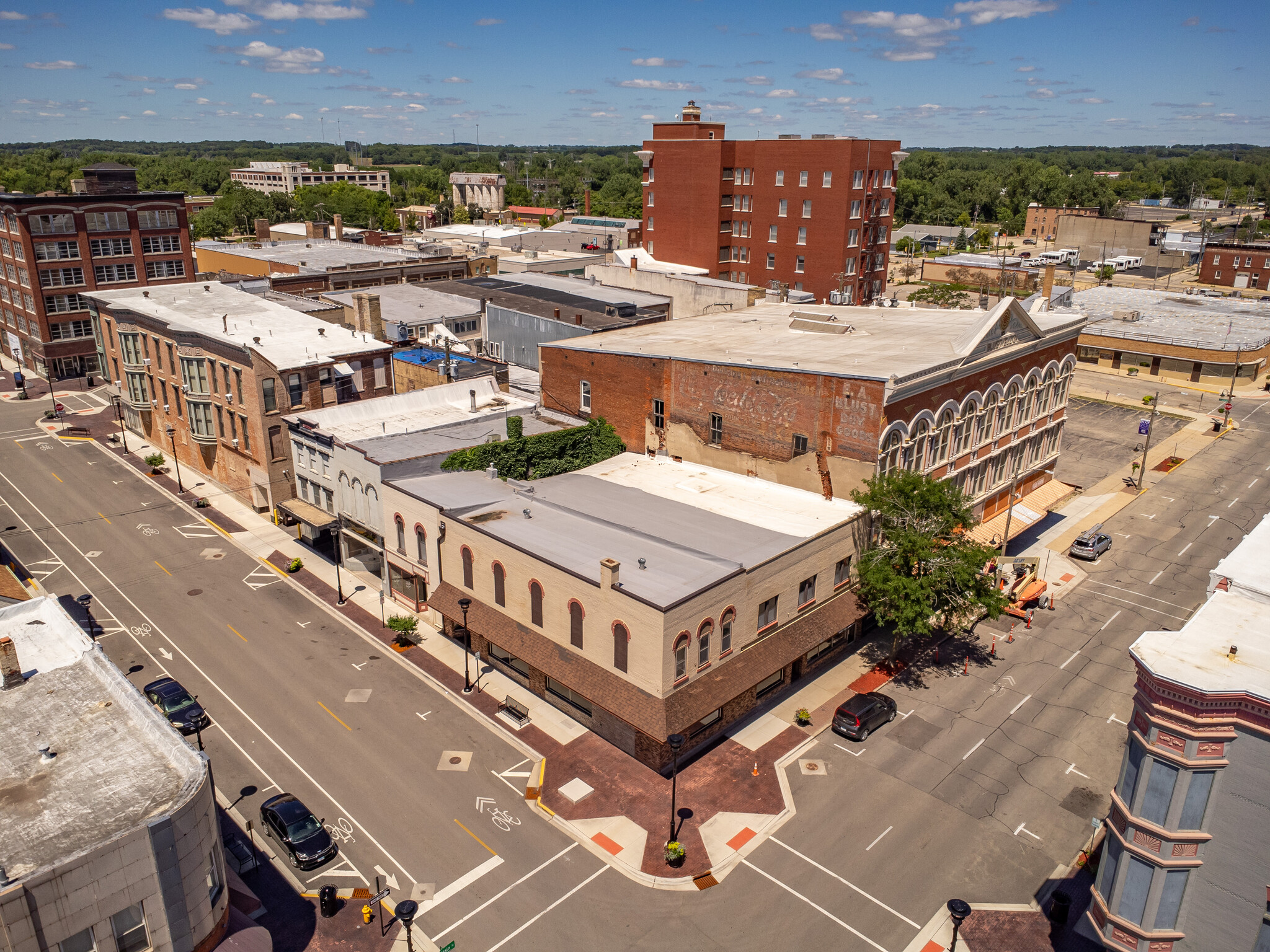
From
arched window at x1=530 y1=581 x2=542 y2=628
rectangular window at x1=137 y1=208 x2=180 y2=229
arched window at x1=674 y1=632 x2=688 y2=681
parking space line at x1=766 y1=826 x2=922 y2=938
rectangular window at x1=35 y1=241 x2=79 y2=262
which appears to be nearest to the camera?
parking space line at x1=766 y1=826 x2=922 y2=938

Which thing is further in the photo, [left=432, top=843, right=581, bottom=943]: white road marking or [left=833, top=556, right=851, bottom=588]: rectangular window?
[left=833, top=556, right=851, bottom=588]: rectangular window

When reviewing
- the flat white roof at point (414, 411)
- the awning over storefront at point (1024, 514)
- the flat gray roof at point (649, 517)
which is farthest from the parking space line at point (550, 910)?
the awning over storefront at point (1024, 514)

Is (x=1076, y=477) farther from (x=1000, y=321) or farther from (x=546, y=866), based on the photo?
(x=546, y=866)

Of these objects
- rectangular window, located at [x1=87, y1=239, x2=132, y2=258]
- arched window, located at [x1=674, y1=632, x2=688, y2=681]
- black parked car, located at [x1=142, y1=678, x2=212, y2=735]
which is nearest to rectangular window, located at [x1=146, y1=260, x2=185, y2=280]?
rectangular window, located at [x1=87, y1=239, x2=132, y2=258]

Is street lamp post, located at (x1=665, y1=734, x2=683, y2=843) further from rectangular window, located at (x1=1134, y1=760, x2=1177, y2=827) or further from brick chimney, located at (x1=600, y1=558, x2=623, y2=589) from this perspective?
rectangular window, located at (x1=1134, y1=760, x2=1177, y2=827)

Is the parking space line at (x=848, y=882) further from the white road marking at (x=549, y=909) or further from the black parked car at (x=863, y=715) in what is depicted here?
the black parked car at (x=863, y=715)
